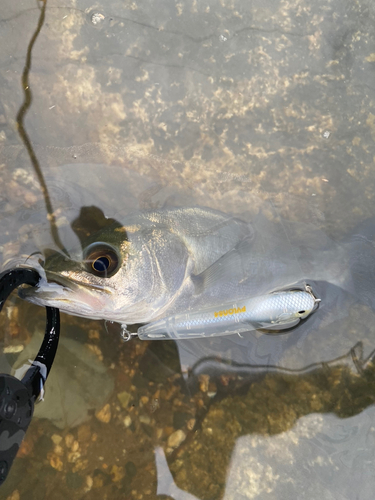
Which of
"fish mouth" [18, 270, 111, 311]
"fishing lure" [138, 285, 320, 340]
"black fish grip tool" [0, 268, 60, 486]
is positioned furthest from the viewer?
"fishing lure" [138, 285, 320, 340]

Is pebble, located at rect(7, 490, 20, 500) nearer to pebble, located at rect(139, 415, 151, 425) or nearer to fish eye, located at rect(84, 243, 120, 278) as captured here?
pebble, located at rect(139, 415, 151, 425)

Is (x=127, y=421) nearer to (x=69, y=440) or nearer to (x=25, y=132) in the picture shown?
(x=69, y=440)

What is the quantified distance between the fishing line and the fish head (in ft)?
1.61

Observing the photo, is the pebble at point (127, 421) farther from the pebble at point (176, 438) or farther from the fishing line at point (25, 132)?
the fishing line at point (25, 132)

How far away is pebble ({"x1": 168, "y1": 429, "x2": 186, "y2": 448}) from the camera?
2883 mm

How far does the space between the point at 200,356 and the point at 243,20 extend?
294 centimetres

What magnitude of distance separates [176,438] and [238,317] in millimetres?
1192

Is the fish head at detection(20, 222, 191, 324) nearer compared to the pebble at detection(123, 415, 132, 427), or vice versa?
the fish head at detection(20, 222, 191, 324)

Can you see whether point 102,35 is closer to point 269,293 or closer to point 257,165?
point 257,165

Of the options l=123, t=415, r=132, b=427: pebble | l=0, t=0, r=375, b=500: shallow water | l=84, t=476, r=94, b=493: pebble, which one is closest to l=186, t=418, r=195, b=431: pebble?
l=0, t=0, r=375, b=500: shallow water

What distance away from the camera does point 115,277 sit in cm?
244

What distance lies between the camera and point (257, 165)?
2.95 metres

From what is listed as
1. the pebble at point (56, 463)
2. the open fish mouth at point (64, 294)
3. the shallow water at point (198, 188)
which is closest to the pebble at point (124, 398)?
the shallow water at point (198, 188)

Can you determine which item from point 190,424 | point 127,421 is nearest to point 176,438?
point 190,424
